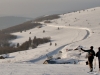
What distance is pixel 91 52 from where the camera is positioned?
51.2ft

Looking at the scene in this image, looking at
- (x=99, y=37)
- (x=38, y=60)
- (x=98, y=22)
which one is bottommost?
(x=38, y=60)

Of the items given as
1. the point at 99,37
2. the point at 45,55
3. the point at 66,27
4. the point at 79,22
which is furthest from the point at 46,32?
the point at 45,55

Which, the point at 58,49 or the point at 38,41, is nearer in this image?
the point at 58,49

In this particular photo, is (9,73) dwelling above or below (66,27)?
below

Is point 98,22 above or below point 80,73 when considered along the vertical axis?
above

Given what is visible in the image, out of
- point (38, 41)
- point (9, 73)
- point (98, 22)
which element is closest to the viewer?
point (9, 73)

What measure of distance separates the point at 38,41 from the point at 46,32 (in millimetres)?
16802

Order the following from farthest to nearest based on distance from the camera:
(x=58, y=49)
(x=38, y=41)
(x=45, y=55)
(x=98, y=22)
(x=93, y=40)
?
(x=98, y=22) → (x=38, y=41) → (x=93, y=40) → (x=58, y=49) → (x=45, y=55)

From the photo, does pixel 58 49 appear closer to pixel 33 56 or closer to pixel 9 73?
pixel 33 56

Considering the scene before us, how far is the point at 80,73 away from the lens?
1592 centimetres

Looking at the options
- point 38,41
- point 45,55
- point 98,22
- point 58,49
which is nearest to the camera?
point 45,55

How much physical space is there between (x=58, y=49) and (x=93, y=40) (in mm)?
10558

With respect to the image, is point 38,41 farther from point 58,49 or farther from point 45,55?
point 45,55

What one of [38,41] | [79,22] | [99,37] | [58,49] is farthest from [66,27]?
[58,49]
